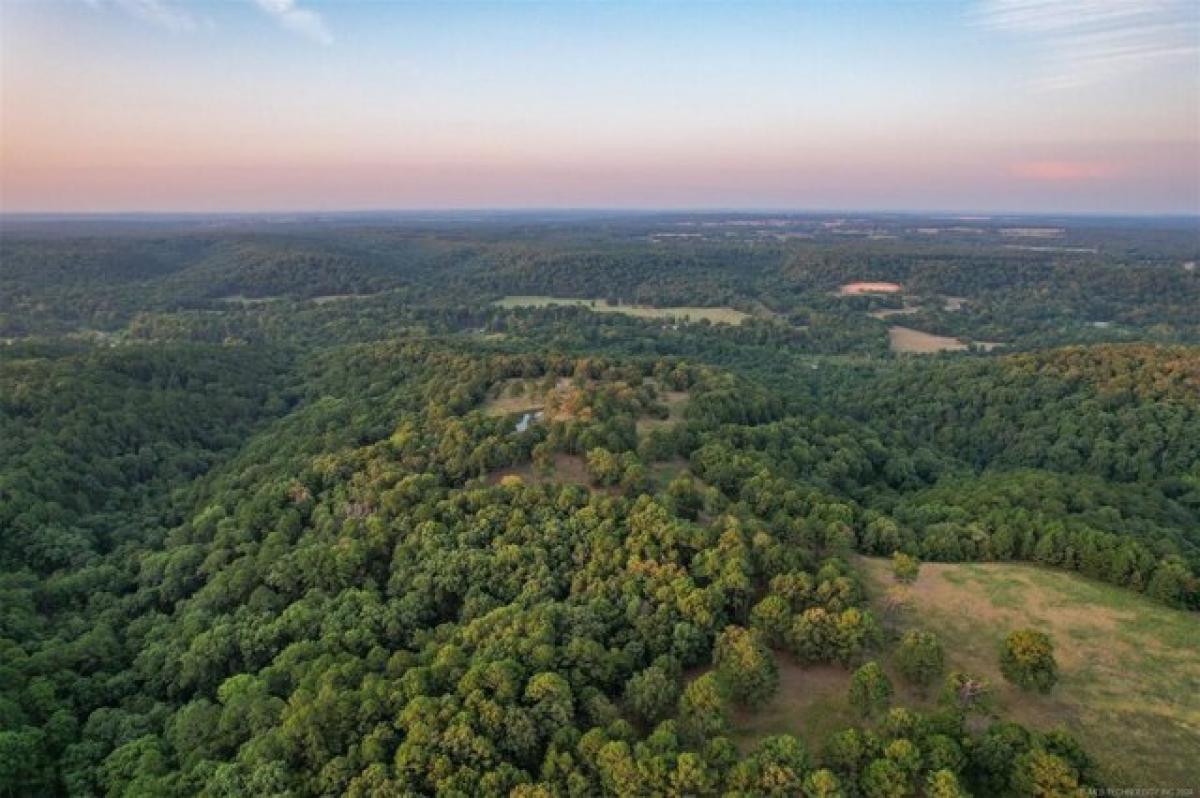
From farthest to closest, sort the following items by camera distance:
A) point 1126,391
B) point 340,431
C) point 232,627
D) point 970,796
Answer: point 1126,391 < point 340,431 < point 232,627 < point 970,796

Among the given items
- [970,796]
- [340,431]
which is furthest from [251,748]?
[340,431]

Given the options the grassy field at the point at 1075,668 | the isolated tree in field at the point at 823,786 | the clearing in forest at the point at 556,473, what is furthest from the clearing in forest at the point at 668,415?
the isolated tree in field at the point at 823,786

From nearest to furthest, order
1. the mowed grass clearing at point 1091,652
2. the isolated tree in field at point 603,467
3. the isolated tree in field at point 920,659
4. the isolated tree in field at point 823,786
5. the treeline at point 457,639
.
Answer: the isolated tree in field at point 823,786 < the treeline at point 457,639 < the mowed grass clearing at point 1091,652 < the isolated tree in field at point 920,659 < the isolated tree in field at point 603,467

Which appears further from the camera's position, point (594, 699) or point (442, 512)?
point (442, 512)

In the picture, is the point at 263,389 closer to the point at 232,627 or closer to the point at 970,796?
the point at 232,627

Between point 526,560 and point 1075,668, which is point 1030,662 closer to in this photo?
point 1075,668

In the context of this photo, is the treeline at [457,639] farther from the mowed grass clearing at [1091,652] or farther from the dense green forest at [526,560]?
the mowed grass clearing at [1091,652]
